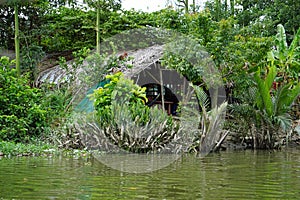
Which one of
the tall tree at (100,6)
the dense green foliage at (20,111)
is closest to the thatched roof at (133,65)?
the tall tree at (100,6)

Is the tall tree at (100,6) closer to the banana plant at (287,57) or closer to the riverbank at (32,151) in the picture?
the banana plant at (287,57)

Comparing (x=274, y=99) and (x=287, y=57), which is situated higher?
(x=287, y=57)

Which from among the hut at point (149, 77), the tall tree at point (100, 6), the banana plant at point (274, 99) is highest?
the tall tree at point (100, 6)

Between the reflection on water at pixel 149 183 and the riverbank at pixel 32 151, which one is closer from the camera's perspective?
the reflection on water at pixel 149 183

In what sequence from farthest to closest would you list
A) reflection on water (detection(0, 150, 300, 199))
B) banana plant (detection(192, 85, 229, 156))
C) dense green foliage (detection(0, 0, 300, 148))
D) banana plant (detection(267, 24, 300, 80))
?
banana plant (detection(267, 24, 300, 80))
dense green foliage (detection(0, 0, 300, 148))
banana plant (detection(192, 85, 229, 156))
reflection on water (detection(0, 150, 300, 199))

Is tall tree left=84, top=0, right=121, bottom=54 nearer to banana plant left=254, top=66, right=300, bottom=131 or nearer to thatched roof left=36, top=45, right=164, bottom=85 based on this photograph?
thatched roof left=36, top=45, right=164, bottom=85

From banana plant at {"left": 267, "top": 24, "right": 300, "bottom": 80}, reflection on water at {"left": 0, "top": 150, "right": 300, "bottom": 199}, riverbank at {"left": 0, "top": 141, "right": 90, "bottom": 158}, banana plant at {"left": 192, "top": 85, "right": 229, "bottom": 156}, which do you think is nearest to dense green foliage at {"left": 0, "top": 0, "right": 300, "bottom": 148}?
banana plant at {"left": 267, "top": 24, "right": 300, "bottom": 80}

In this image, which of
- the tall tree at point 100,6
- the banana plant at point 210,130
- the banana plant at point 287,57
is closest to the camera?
the banana plant at point 210,130

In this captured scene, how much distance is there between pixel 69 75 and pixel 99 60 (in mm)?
1987

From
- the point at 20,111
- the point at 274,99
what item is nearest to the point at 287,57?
the point at 274,99

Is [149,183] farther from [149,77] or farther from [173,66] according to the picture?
[149,77]

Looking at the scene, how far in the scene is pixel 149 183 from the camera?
19.1ft

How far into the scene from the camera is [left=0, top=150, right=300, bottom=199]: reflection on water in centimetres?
486

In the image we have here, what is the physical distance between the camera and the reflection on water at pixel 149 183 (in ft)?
15.9
